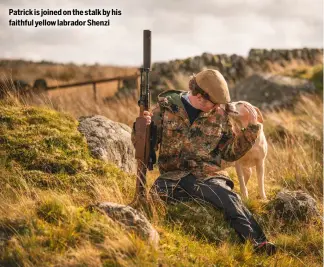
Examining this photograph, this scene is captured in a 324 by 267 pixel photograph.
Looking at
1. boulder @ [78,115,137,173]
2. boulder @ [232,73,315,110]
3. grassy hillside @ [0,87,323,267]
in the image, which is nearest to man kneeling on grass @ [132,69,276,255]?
grassy hillside @ [0,87,323,267]

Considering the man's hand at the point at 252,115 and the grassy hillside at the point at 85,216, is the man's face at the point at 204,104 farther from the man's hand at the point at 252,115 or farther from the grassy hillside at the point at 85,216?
the grassy hillside at the point at 85,216

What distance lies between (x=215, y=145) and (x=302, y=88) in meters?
12.1

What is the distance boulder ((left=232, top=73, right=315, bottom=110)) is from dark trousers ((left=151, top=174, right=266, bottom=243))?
10.6m

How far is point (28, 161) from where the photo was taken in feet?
19.5

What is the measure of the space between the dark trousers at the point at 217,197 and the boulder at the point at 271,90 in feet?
34.6

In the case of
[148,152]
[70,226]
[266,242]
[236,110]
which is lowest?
[266,242]

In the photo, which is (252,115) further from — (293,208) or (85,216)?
(85,216)

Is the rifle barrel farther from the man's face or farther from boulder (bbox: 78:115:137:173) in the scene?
boulder (bbox: 78:115:137:173)

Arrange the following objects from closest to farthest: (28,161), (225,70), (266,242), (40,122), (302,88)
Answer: (266,242) < (28,161) < (40,122) < (302,88) < (225,70)

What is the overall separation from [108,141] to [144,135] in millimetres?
1373

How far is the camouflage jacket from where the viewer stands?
5.56 m

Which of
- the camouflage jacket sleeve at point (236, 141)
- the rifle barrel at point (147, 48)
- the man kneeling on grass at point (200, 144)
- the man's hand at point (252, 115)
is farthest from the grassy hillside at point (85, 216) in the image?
the rifle barrel at point (147, 48)

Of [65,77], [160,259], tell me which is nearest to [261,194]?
[160,259]

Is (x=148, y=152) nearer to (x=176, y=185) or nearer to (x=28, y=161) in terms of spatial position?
(x=176, y=185)
